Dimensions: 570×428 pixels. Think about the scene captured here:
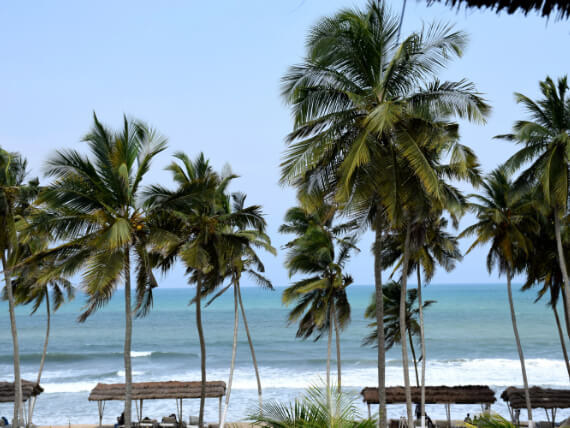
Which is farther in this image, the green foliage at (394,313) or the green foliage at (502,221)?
the green foliage at (394,313)

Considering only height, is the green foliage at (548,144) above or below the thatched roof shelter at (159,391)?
above

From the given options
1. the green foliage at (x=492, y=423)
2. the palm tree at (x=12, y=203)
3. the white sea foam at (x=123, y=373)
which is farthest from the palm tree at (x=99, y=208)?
the white sea foam at (x=123, y=373)

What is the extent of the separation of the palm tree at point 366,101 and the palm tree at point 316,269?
29.7ft

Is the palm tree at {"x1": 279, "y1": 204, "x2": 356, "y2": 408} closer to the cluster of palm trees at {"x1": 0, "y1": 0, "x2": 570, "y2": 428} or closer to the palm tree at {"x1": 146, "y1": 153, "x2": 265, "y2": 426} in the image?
the palm tree at {"x1": 146, "y1": 153, "x2": 265, "y2": 426}

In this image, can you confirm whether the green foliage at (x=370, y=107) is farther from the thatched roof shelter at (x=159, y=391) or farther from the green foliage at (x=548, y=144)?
the thatched roof shelter at (x=159, y=391)

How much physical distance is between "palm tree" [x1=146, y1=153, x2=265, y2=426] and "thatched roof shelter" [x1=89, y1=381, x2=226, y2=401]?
1438mm

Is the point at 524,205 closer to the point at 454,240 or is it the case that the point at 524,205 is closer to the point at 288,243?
the point at 454,240

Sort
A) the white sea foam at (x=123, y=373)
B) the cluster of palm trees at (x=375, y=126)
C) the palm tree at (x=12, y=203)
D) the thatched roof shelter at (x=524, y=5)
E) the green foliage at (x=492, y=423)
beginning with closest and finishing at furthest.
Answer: the thatched roof shelter at (x=524, y=5) < the green foliage at (x=492, y=423) < the cluster of palm trees at (x=375, y=126) < the palm tree at (x=12, y=203) < the white sea foam at (x=123, y=373)

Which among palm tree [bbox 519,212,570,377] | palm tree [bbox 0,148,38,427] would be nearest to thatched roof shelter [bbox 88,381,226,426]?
palm tree [bbox 0,148,38,427]

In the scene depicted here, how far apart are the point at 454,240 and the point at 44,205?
46.7ft

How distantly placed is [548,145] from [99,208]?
40.4 ft

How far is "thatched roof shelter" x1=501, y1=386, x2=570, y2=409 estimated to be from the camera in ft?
66.3

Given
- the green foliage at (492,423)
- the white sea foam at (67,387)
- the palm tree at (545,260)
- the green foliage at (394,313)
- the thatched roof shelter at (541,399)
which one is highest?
the palm tree at (545,260)

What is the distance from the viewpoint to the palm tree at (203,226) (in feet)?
49.0
